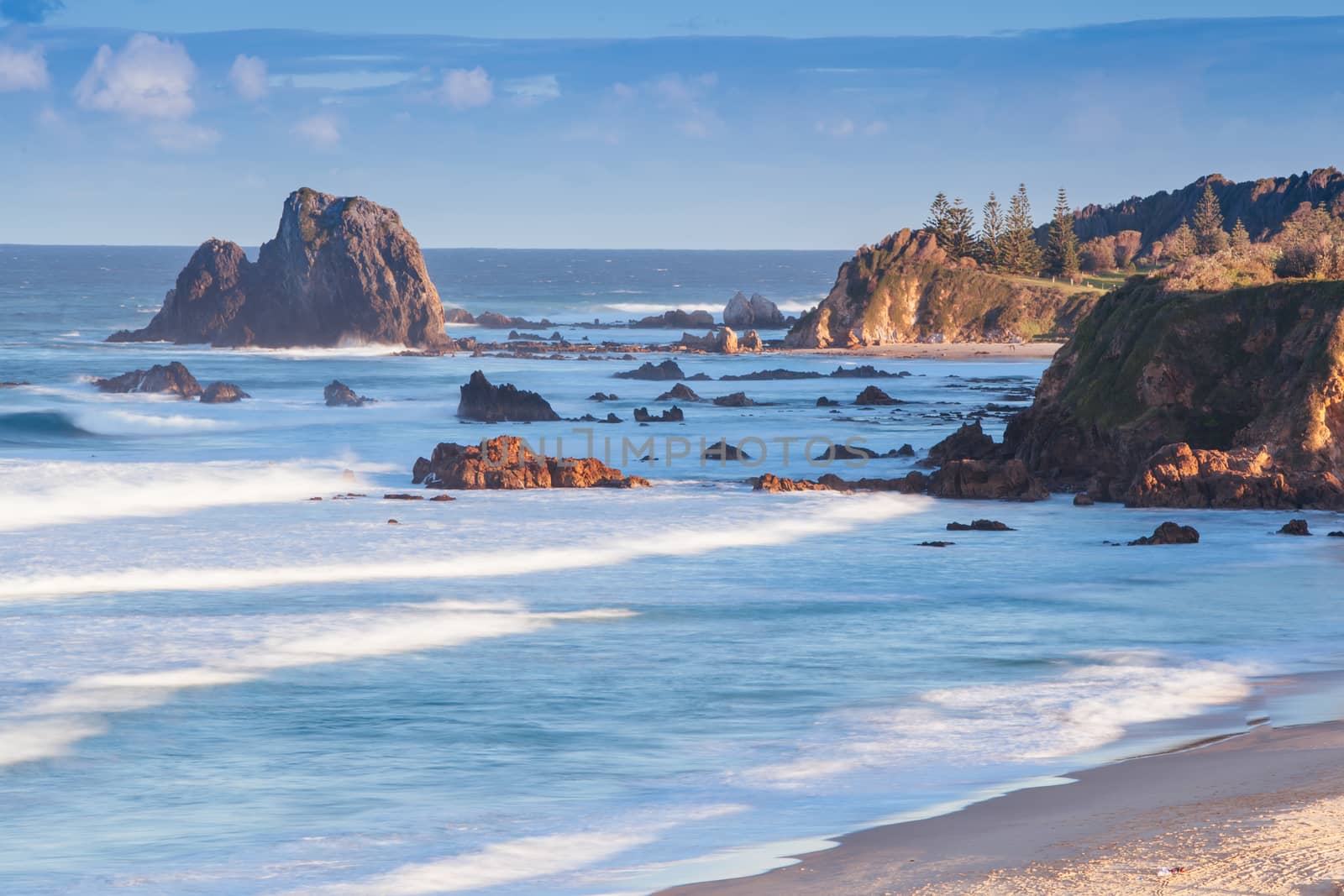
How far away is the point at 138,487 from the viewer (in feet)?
122

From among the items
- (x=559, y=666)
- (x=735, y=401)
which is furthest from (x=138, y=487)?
(x=735, y=401)

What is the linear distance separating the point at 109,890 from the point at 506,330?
122916mm

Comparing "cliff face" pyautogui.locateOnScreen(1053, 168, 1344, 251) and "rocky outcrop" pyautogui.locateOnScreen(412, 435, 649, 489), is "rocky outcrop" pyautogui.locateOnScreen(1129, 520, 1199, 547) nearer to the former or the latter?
"rocky outcrop" pyautogui.locateOnScreen(412, 435, 649, 489)

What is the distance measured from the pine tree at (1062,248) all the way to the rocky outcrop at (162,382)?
81411mm

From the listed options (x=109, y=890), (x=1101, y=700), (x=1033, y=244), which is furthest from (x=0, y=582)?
(x=1033, y=244)

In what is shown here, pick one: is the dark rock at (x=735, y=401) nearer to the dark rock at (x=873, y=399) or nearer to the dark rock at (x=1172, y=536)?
the dark rock at (x=873, y=399)

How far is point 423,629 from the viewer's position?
68.3ft

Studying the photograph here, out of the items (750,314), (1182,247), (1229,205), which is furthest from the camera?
(1229,205)

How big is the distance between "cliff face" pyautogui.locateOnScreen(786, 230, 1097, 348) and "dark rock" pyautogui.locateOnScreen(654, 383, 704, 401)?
43.5 meters

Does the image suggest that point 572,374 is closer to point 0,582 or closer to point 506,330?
point 506,330

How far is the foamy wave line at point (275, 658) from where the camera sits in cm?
1559

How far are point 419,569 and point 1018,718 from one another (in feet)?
43.1

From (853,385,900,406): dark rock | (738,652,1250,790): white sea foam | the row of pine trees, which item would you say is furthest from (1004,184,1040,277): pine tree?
(738,652,1250,790): white sea foam

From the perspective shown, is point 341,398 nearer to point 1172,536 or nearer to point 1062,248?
point 1172,536
